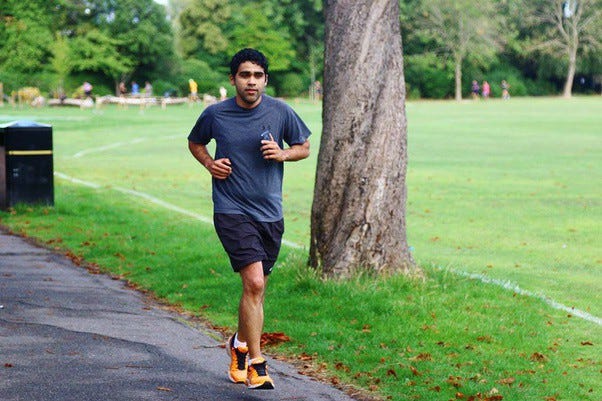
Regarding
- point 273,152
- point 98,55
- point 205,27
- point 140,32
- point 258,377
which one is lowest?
point 98,55

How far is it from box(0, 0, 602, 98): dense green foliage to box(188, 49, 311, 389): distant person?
3424 inches

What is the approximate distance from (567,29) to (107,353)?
348 ft

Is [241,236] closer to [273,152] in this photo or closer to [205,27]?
[273,152]

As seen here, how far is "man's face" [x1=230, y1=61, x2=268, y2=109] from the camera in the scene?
6797 mm

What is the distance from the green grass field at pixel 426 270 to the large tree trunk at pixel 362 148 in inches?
12.3

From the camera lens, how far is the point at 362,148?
10234 mm

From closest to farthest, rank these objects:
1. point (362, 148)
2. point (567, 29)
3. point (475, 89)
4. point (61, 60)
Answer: point (362, 148) → point (61, 60) → point (475, 89) → point (567, 29)

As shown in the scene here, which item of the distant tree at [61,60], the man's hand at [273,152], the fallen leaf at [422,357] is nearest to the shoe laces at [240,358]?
the man's hand at [273,152]

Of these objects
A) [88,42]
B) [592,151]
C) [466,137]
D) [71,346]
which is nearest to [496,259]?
[71,346]

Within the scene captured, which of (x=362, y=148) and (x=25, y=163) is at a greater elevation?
(x=362, y=148)

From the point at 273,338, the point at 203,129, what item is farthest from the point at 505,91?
the point at 203,129

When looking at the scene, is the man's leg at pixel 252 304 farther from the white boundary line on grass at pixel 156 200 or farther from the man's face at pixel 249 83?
the white boundary line on grass at pixel 156 200

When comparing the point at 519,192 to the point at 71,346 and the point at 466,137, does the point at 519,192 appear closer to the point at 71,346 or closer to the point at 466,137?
the point at 71,346

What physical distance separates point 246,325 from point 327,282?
122 inches
